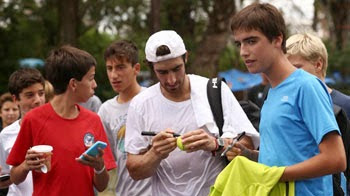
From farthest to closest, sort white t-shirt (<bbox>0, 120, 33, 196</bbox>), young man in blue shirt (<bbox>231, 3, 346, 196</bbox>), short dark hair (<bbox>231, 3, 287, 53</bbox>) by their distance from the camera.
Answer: white t-shirt (<bbox>0, 120, 33, 196</bbox>) < short dark hair (<bbox>231, 3, 287, 53</bbox>) < young man in blue shirt (<bbox>231, 3, 346, 196</bbox>)

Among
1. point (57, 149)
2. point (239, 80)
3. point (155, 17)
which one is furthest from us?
point (239, 80)

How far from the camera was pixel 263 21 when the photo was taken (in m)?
3.85

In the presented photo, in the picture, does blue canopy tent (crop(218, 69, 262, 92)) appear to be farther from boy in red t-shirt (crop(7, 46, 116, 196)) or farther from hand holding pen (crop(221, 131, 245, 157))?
hand holding pen (crop(221, 131, 245, 157))

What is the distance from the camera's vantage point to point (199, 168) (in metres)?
5.01

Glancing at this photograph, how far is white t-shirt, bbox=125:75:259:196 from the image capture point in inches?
196

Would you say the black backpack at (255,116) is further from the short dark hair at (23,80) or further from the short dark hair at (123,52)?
the short dark hair at (23,80)

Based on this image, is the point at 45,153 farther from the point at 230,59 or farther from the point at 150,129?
the point at 230,59

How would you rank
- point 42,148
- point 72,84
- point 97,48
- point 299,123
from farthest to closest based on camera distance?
point 97,48, point 72,84, point 42,148, point 299,123

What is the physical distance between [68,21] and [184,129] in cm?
1173

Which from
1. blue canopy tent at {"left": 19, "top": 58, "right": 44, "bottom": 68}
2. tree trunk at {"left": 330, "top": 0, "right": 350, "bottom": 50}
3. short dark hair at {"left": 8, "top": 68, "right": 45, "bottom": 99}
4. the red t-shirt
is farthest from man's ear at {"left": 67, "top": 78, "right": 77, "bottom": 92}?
tree trunk at {"left": 330, "top": 0, "right": 350, "bottom": 50}

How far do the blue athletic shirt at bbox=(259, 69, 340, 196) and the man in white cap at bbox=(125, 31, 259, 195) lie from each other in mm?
1123

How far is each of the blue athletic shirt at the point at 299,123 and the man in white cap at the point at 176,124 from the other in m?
1.12

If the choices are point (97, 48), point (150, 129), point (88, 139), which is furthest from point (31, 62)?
point (150, 129)

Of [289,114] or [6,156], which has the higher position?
[289,114]
